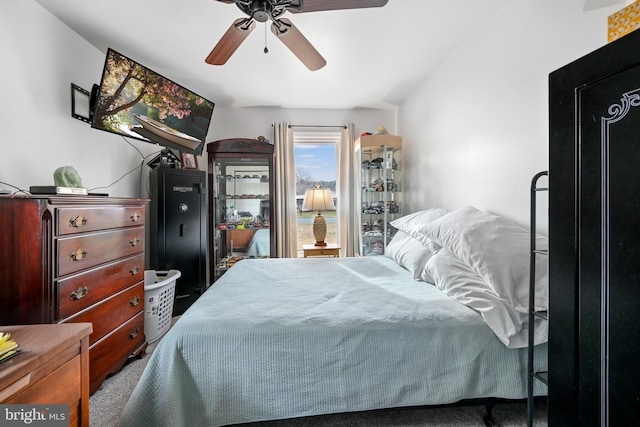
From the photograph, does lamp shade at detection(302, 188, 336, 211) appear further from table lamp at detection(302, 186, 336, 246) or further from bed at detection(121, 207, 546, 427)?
bed at detection(121, 207, 546, 427)

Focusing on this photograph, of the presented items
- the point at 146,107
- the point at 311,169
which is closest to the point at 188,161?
the point at 146,107

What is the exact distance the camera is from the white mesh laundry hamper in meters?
2.13

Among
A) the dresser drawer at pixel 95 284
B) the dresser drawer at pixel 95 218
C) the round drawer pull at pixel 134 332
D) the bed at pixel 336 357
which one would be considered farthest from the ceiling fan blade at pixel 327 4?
the round drawer pull at pixel 134 332

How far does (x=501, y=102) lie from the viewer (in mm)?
1853

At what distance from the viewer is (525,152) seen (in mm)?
1665

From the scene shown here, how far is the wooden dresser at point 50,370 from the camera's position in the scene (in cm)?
69

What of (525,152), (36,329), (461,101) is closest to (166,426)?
(36,329)

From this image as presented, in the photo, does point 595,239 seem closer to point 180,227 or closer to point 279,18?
point 279,18

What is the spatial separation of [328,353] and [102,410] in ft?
4.49

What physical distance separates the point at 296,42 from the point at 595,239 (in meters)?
1.78

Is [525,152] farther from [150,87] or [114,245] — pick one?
[150,87]

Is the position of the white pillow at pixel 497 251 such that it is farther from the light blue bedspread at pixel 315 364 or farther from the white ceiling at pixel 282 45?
the white ceiling at pixel 282 45

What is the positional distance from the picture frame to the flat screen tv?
18 cm

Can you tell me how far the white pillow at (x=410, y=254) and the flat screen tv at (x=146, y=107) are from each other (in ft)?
7.78
